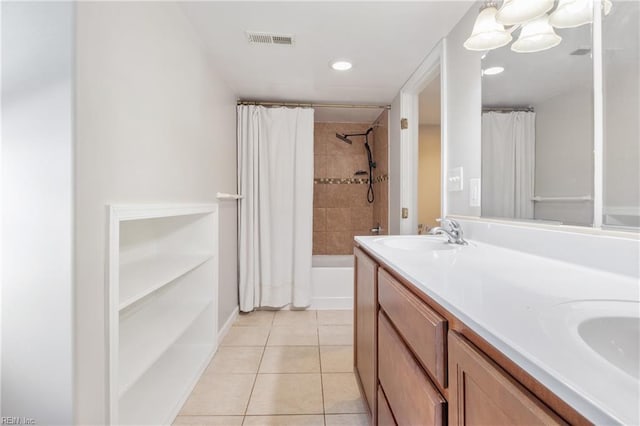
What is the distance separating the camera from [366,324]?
1.33 m

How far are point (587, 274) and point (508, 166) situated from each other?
63 cm

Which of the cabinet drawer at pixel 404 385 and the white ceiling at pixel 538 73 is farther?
the white ceiling at pixel 538 73

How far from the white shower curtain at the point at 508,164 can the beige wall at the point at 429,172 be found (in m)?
2.54

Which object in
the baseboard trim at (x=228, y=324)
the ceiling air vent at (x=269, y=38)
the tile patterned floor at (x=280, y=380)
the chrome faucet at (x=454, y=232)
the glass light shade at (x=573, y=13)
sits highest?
the ceiling air vent at (x=269, y=38)

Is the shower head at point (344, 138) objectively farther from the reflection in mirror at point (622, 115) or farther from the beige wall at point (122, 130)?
the reflection in mirror at point (622, 115)

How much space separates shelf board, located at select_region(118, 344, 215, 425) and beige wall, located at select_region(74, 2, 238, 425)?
435 mm

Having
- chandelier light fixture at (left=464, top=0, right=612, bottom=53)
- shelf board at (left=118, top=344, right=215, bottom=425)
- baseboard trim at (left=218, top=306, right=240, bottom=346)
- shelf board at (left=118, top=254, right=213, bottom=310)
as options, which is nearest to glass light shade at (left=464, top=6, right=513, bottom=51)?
chandelier light fixture at (left=464, top=0, right=612, bottom=53)

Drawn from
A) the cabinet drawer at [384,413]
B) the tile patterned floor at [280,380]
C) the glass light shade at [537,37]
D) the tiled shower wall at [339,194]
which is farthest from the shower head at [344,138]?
the cabinet drawer at [384,413]

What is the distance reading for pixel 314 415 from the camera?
1458mm

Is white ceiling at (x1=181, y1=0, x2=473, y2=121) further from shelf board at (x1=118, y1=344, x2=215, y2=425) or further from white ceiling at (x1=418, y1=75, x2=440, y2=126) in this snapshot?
shelf board at (x1=118, y1=344, x2=215, y2=425)

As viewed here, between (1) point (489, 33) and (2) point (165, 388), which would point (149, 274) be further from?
(1) point (489, 33)

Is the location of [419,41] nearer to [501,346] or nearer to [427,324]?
[427,324]

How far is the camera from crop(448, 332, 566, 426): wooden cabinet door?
37 centimetres

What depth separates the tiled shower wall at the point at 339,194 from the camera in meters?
3.93
